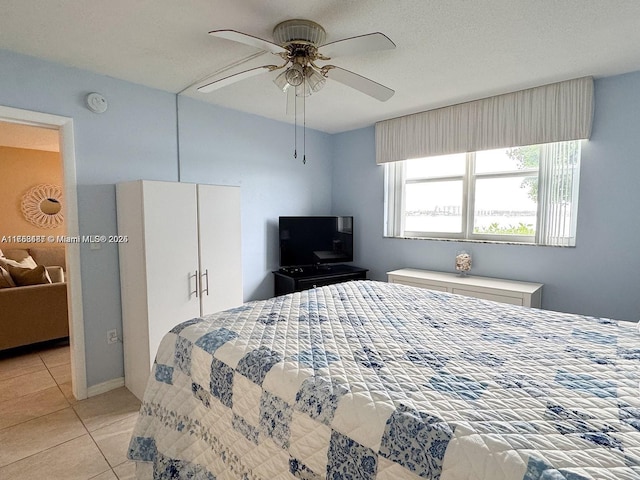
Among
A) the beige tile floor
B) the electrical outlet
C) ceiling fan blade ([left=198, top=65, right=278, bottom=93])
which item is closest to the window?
ceiling fan blade ([left=198, top=65, right=278, bottom=93])

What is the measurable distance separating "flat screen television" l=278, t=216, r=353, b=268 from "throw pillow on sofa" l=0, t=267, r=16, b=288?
2657 millimetres

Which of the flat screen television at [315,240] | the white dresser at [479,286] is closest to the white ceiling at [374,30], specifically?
the flat screen television at [315,240]

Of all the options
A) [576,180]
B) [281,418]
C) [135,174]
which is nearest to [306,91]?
[135,174]

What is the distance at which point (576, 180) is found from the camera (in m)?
2.85

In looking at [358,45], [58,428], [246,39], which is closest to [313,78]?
[358,45]

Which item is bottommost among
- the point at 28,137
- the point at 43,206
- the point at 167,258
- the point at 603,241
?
the point at 167,258

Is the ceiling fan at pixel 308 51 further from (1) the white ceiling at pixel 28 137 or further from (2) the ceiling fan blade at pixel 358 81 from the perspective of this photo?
(1) the white ceiling at pixel 28 137

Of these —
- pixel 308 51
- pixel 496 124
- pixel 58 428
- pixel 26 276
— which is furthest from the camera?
pixel 26 276

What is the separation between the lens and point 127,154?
274 cm

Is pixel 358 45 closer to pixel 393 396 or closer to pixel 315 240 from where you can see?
pixel 393 396

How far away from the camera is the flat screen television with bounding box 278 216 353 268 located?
3915 mm

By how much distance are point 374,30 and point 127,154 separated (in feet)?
6.91

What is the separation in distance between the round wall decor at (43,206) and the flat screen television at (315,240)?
167 inches

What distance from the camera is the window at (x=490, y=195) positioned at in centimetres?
293
